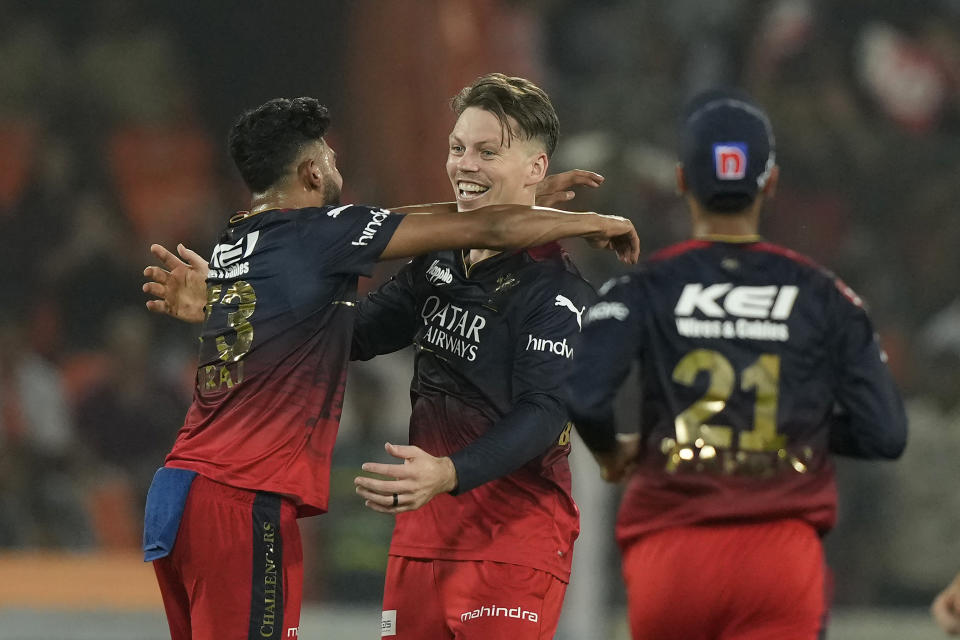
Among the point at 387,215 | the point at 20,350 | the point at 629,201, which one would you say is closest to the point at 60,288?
the point at 20,350

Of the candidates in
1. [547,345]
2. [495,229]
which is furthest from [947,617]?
Answer: [495,229]

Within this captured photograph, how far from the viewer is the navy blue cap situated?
3344 mm

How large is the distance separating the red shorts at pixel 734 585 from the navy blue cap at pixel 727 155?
2.73ft

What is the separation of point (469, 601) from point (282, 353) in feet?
2.86

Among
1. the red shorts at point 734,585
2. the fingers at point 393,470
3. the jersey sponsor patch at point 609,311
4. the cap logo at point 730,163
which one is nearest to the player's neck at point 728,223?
the cap logo at point 730,163

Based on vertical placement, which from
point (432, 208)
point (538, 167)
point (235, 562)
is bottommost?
point (235, 562)

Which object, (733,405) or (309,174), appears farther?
(309,174)

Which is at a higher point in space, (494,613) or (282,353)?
(282,353)

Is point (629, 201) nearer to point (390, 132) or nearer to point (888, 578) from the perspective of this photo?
point (390, 132)

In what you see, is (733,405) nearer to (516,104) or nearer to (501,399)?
(501,399)

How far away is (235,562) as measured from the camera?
356 cm

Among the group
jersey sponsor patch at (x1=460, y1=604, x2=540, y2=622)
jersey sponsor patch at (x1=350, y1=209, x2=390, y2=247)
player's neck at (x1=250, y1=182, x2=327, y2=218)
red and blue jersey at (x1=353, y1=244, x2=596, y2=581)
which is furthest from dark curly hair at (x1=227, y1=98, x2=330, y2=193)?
jersey sponsor patch at (x1=460, y1=604, x2=540, y2=622)

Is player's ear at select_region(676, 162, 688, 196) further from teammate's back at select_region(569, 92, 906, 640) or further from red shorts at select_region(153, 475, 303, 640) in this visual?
red shorts at select_region(153, 475, 303, 640)

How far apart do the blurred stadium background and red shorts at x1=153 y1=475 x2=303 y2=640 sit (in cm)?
535
